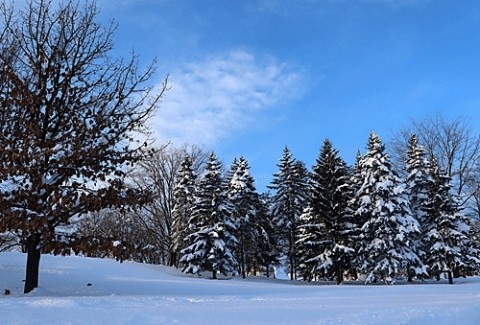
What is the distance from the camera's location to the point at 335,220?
32.4 meters

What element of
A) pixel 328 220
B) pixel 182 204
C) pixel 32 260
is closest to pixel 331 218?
pixel 328 220

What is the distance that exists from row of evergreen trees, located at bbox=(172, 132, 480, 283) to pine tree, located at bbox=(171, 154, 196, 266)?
0.28 ft

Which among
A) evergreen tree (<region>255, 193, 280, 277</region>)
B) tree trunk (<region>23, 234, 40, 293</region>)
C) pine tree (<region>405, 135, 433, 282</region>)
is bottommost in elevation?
tree trunk (<region>23, 234, 40, 293</region>)

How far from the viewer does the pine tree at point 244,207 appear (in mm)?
36594

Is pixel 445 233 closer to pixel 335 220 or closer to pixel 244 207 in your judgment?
pixel 335 220

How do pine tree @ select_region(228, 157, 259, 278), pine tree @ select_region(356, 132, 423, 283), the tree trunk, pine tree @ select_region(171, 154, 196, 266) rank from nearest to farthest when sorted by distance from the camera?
the tree trunk < pine tree @ select_region(356, 132, 423, 283) < pine tree @ select_region(228, 157, 259, 278) < pine tree @ select_region(171, 154, 196, 266)

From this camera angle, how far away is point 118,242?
411 inches

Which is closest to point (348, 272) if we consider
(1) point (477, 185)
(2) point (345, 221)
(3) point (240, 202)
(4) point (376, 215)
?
(2) point (345, 221)

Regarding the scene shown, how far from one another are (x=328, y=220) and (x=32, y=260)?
82.3ft

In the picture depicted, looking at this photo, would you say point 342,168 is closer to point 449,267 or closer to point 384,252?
point 384,252

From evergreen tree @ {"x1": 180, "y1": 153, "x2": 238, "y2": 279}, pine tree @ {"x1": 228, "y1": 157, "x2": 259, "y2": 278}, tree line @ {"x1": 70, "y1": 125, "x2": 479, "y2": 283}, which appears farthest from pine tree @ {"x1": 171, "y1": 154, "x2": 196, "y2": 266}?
pine tree @ {"x1": 228, "y1": 157, "x2": 259, "y2": 278}

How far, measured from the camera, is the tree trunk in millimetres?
10340

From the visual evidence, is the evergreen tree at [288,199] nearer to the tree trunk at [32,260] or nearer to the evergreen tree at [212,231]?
the evergreen tree at [212,231]

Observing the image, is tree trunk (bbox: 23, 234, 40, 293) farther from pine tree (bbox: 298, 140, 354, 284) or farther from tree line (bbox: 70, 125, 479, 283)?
pine tree (bbox: 298, 140, 354, 284)
